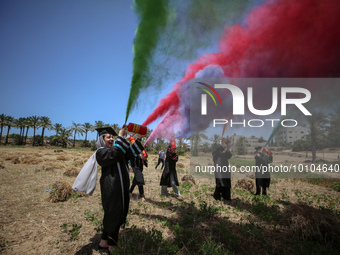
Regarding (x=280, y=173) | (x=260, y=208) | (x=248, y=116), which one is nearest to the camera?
(x=260, y=208)

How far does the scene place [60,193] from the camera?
22.3ft

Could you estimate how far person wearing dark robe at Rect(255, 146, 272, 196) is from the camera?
854 centimetres

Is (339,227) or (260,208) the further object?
(260,208)

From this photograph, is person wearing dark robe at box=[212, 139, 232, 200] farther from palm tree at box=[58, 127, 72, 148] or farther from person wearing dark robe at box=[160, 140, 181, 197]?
palm tree at box=[58, 127, 72, 148]

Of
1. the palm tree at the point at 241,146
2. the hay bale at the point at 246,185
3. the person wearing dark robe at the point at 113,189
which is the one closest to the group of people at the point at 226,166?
the hay bale at the point at 246,185

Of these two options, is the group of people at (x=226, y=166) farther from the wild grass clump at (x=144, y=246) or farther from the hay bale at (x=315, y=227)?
the wild grass clump at (x=144, y=246)

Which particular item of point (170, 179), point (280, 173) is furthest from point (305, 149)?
point (170, 179)

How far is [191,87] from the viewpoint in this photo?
8.86m

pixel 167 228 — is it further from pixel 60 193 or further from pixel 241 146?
pixel 241 146

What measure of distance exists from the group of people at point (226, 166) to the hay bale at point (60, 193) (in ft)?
18.9

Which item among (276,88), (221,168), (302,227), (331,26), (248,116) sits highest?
(331,26)

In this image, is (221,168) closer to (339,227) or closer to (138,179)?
(138,179)

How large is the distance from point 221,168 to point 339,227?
13.0 ft

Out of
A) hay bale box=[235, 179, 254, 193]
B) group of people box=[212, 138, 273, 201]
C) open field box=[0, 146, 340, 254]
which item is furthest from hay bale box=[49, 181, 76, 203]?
hay bale box=[235, 179, 254, 193]
